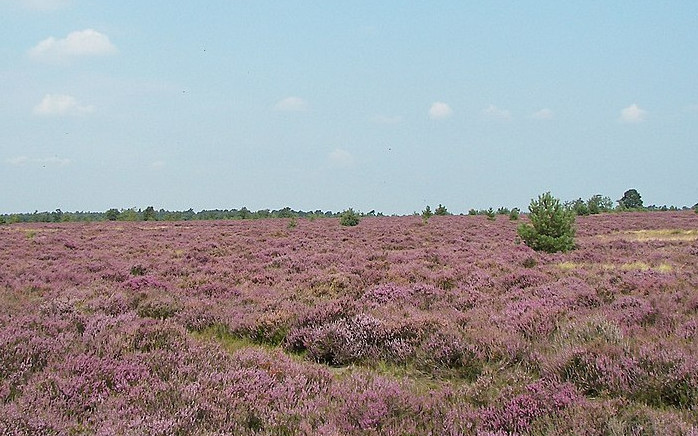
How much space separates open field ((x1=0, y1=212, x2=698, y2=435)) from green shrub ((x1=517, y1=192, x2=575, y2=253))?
24.7 ft

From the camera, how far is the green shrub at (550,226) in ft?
56.7

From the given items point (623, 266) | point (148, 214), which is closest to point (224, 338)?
point (623, 266)

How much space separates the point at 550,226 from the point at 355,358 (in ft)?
47.4

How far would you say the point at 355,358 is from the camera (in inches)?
221

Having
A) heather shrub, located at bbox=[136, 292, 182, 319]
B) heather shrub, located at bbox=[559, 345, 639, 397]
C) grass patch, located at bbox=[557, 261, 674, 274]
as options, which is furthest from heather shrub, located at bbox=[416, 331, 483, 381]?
grass patch, located at bbox=[557, 261, 674, 274]

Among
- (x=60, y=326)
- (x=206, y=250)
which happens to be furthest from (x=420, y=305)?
(x=206, y=250)

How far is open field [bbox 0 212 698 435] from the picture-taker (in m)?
3.66

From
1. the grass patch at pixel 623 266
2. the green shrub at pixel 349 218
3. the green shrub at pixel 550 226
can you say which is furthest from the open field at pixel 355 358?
the green shrub at pixel 349 218

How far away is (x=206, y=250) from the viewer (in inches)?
715

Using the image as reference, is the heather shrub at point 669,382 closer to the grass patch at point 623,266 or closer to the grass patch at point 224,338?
the grass patch at point 224,338

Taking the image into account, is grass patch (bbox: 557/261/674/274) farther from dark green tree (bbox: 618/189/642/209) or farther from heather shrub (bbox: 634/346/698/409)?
dark green tree (bbox: 618/189/642/209)

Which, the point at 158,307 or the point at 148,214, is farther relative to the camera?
the point at 148,214

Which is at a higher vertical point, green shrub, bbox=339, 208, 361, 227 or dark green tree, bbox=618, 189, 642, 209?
dark green tree, bbox=618, 189, 642, 209

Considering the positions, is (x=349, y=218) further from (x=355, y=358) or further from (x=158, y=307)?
(x=355, y=358)
